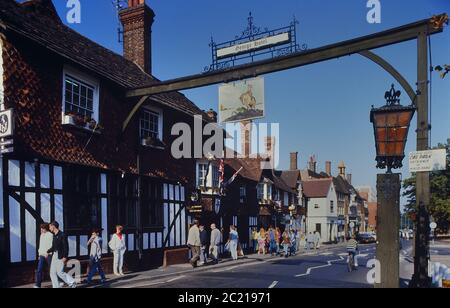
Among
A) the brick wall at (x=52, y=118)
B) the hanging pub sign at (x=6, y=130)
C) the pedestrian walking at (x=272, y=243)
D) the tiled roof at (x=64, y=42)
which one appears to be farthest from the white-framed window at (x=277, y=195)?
the hanging pub sign at (x=6, y=130)

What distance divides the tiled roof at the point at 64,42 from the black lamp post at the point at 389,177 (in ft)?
27.8

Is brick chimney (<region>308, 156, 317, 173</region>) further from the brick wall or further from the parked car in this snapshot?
the brick wall

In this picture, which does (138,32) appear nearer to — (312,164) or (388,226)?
(388,226)

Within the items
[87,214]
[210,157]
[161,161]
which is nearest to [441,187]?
[210,157]

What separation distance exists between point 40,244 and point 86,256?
7.92 ft

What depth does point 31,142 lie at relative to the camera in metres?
10.5

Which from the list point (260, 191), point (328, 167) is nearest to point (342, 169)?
point (328, 167)

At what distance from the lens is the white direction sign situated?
669 centimetres

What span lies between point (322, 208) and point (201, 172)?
33.3 m

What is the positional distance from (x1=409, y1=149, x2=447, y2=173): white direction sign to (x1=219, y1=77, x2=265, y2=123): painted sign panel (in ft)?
15.2

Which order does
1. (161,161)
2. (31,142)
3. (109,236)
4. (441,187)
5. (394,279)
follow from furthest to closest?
(441,187)
(161,161)
(109,236)
(31,142)
(394,279)

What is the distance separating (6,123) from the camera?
9.38m

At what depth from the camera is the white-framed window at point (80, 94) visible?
12.0 meters

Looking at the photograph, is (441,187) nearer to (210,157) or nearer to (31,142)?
(210,157)
